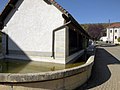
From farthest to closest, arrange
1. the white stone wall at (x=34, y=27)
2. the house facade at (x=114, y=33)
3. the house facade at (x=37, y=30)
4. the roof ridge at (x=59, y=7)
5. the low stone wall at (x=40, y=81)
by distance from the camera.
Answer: the house facade at (x=114, y=33) < the white stone wall at (x=34, y=27) < the house facade at (x=37, y=30) < the roof ridge at (x=59, y=7) < the low stone wall at (x=40, y=81)

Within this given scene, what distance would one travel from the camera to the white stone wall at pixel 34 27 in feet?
36.3

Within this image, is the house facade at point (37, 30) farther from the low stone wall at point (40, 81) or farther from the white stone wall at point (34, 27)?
the low stone wall at point (40, 81)

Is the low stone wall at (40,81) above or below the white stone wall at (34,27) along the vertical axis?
below

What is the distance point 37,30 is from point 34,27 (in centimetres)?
31

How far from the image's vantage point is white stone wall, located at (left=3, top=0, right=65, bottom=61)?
1105 centimetres

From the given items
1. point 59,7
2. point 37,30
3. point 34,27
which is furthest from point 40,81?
point 34,27

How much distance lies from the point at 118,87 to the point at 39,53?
5663mm

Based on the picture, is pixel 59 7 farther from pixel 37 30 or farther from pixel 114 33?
pixel 114 33

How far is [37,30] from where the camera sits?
11.6m

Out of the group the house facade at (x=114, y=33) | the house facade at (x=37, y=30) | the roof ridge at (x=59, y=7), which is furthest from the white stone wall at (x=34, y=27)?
the house facade at (x=114, y=33)

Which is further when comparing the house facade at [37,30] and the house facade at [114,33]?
the house facade at [114,33]

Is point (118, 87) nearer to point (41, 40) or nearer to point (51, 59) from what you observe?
point (51, 59)

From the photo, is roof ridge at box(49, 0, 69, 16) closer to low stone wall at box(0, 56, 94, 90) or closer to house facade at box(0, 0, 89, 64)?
house facade at box(0, 0, 89, 64)

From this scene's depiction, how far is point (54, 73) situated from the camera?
630 cm
